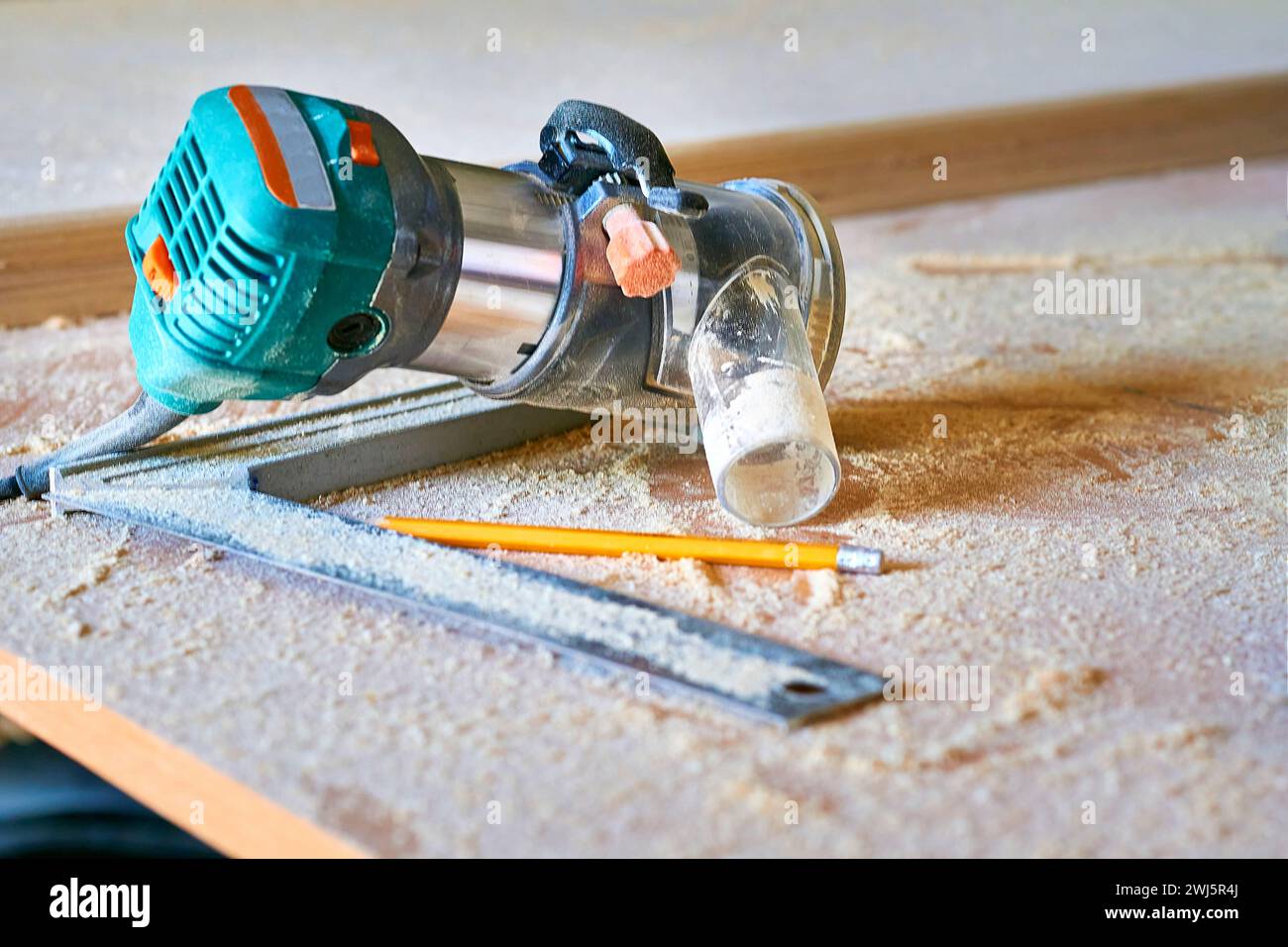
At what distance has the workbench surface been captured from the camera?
0.73 metres

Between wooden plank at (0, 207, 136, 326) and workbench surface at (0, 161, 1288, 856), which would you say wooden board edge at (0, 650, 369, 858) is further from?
wooden plank at (0, 207, 136, 326)

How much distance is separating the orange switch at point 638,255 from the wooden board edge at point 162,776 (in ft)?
1.76

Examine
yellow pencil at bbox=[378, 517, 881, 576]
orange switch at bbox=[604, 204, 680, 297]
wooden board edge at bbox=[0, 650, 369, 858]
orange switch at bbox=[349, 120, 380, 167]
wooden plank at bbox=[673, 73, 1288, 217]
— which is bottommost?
wooden board edge at bbox=[0, 650, 369, 858]

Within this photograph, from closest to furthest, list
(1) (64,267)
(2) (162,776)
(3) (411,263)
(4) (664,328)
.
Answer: (2) (162,776), (3) (411,263), (4) (664,328), (1) (64,267)

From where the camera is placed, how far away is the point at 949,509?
122cm

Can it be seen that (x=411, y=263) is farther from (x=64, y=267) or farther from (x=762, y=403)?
(x=64, y=267)

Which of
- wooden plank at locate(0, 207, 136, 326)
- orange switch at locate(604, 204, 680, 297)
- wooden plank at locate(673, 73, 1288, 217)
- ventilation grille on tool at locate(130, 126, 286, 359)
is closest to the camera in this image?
ventilation grille on tool at locate(130, 126, 286, 359)

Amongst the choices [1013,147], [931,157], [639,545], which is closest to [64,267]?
[639,545]

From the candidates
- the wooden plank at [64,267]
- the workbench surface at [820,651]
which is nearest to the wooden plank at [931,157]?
the wooden plank at [64,267]

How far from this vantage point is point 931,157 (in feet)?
9.31

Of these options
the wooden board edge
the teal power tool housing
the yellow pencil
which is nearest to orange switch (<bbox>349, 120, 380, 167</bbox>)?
the teal power tool housing

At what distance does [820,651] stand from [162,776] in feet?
1.48

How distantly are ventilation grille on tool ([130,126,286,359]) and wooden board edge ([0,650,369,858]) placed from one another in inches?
11.4
